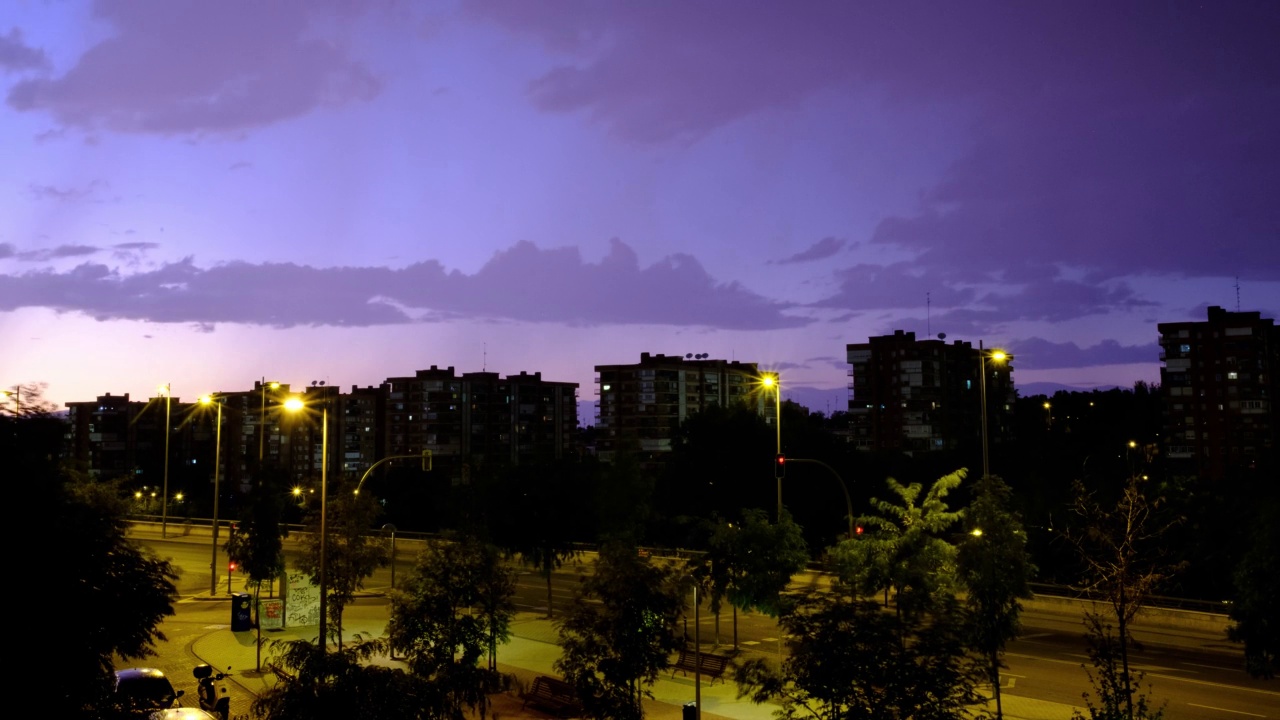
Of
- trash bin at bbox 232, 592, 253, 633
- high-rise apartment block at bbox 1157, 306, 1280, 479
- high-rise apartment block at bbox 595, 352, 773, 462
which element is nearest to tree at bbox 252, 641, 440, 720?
trash bin at bbox 232, 592, 253, 633

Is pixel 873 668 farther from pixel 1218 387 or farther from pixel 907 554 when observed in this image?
pixel 1218 387

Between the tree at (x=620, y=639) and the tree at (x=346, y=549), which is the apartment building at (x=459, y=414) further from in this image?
the tree at (x=620, y=639)

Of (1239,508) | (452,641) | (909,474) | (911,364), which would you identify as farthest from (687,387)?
(452,641)

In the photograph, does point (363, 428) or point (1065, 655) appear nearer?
point (1065, 655)

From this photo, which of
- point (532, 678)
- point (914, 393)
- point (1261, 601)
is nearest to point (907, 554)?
point (1261, 601)

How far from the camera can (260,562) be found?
118ft

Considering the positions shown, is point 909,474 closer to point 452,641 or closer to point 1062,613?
point 1062,613

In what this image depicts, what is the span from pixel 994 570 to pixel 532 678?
41.6 ft

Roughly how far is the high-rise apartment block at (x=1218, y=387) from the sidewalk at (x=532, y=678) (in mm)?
93545

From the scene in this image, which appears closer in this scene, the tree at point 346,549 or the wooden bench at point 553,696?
the wooden bench at point 553,696

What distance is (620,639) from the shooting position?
58.4 ft

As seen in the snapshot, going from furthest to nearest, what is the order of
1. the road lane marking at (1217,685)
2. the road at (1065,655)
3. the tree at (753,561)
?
the tree at (753,561) → the road lane marking at (1217,685) → the road at (1065,655)

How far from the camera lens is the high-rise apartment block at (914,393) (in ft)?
410

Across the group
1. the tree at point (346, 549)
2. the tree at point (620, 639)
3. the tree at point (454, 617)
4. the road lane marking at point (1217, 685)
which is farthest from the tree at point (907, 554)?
the tree at point (346, 549)
